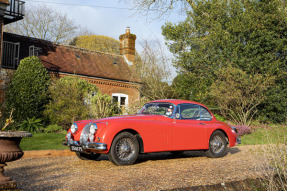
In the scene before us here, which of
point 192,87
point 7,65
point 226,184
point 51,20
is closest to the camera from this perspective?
point 226,184

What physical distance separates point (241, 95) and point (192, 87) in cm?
367

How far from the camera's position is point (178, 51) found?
1964 centimetres

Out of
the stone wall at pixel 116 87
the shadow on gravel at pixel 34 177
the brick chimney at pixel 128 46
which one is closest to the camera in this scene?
the shadow on gravel at pixel 34 177

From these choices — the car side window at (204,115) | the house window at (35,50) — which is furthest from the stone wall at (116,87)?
the car side window at (204,115)

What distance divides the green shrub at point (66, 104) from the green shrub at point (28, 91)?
1.65ft

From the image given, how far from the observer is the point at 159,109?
7.98 m

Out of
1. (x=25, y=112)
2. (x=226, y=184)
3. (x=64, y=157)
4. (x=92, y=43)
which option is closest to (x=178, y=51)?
(x=25, y=112)

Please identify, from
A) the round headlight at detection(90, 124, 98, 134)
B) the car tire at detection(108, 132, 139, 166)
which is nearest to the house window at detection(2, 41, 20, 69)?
the round headlight at detection(90, 124, 98, 134)

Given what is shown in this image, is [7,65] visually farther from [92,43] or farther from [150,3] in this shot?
[92,43]

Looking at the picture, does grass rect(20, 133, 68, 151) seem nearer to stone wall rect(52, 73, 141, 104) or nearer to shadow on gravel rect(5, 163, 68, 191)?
shadow on gravel rect(5, 163, 68, 191)

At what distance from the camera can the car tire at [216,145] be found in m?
8.30

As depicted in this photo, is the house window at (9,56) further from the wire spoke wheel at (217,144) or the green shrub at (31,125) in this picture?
the wire spoke wheel at (217,144)

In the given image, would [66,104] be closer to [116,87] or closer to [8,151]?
[116,87]

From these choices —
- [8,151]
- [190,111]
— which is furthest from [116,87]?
[8,151]
